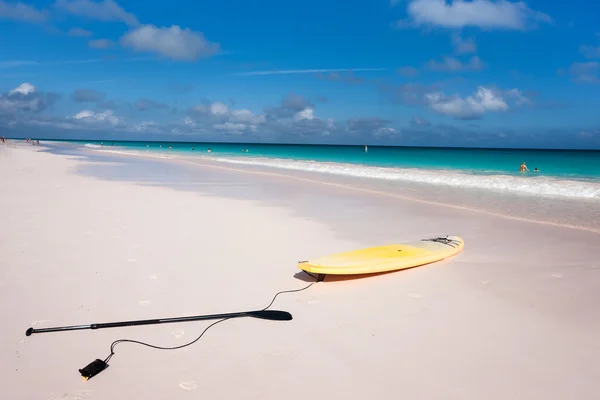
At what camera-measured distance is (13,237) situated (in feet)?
20.8

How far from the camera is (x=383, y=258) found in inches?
203

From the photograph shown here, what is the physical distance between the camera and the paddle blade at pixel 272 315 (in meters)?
3.83

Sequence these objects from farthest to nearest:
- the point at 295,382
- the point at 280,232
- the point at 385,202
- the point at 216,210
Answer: the point at 385,202
the point at 216,210
the point at 280,232
the point at 295,382

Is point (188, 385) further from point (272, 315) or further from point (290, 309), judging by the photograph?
point (290, 309)

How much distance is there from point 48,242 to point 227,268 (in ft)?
9.91

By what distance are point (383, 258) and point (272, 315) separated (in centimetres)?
191

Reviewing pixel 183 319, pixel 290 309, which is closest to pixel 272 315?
pixel 290 309

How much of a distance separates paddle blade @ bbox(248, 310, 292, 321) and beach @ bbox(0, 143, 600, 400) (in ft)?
0.21

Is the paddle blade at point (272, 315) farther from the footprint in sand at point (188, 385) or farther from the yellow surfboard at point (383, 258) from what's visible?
the footprint in sand at point (188, 385)

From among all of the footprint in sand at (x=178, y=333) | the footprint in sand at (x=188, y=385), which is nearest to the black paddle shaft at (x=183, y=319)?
the footprint in sand at (x=178, y=333)

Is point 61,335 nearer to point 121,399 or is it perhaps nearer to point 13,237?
point 121,399

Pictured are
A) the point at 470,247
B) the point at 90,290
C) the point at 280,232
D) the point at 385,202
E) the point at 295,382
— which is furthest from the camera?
the point at 385,202

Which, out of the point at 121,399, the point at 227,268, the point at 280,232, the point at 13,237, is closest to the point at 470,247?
the point at 280,232

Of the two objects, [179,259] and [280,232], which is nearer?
[179,259]
